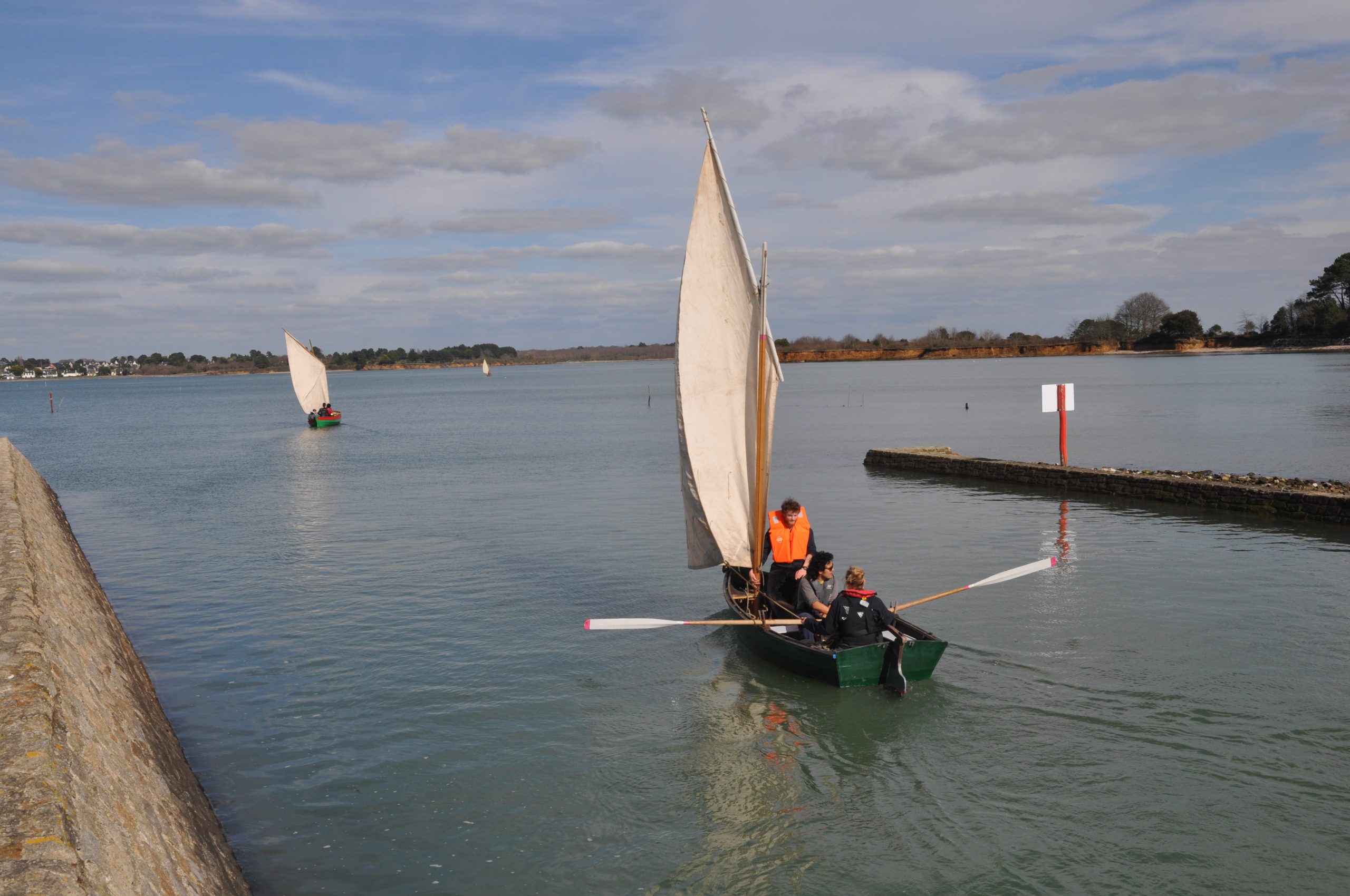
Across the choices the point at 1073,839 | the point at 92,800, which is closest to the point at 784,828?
the point at 1073,839

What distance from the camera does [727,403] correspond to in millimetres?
16109

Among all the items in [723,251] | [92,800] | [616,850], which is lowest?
[616,850]

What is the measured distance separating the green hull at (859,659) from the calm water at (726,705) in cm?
28

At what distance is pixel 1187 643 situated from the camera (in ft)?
48.2

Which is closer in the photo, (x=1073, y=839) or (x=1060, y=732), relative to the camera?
(x=1073, y=839)

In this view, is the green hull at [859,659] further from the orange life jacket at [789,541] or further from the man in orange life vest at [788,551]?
the orange life jacket at [789,541]

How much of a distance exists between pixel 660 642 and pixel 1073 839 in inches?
326

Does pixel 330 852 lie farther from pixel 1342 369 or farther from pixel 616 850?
pixel 1342 369

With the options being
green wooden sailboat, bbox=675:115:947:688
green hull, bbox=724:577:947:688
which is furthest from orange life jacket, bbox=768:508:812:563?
green hull, bbox=724:577:947:688

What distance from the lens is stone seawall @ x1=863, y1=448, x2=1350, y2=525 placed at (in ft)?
77.9

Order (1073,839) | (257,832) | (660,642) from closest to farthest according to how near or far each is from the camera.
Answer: (1073,839) < (257,832) < (660,642)

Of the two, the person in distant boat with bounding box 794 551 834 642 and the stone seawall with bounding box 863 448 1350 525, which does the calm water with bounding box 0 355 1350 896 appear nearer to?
the stone seawall with bounding box 863 448 1350 525

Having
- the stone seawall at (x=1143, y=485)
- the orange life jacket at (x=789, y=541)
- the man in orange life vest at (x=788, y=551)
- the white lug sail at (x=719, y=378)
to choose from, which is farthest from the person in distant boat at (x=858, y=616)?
the stone seawall at (x=1143, y=485)

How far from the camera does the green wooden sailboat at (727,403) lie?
1517 centimetres
